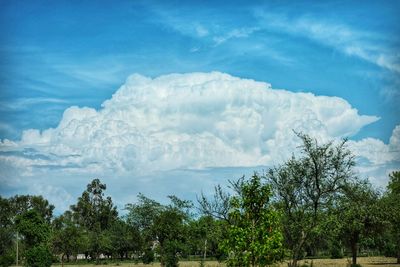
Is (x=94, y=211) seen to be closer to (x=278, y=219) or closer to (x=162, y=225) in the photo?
(x=162, y=225)

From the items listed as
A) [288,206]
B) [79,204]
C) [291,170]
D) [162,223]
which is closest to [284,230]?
[288,206]

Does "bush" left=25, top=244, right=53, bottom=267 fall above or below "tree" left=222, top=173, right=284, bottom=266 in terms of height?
below

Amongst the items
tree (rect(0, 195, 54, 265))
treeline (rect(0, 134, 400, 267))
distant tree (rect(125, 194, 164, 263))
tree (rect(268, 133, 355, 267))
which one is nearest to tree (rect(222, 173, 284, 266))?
treeline (rect(0, 134, 400, 267))

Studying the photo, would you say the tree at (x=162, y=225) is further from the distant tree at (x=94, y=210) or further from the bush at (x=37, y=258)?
the distant tree at (x=94, y=210)

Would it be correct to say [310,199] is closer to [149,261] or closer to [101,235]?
[149,261]

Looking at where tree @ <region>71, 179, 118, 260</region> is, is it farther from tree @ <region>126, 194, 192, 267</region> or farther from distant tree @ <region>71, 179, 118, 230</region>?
tree @ <region>126, 194, 192, 267</region>

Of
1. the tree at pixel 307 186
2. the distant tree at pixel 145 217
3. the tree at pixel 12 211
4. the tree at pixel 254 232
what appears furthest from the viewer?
the tree at pixel 12 211

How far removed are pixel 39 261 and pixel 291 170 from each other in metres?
25.7

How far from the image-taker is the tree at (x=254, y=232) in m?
20.7

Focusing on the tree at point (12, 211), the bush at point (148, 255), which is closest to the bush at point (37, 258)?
the bush at point (148, 255)

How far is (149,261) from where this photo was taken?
245 ft

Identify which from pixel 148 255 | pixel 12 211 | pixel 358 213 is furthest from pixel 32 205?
pixel 358 213

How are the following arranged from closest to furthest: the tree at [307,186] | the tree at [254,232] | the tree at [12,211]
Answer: the tree at [254,232] < the tree at [307,186] < the tree at [12,211]

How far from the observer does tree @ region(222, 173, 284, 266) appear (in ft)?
67.8
